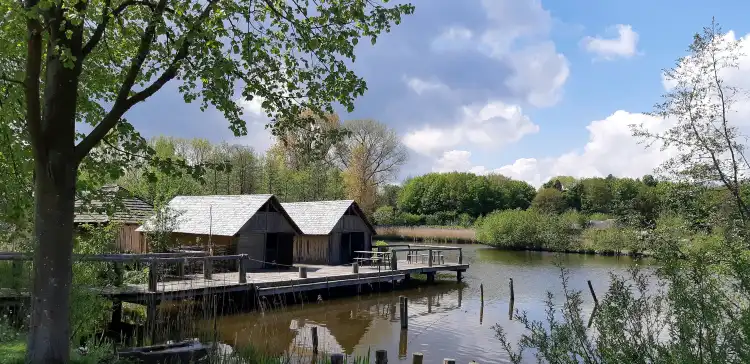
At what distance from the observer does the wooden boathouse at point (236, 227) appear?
2312cm

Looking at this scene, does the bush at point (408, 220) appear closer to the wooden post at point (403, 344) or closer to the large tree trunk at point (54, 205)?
the wooden post at point (403, 344)

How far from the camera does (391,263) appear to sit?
25.8m

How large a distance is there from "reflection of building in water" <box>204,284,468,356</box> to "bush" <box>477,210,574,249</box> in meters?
23.5

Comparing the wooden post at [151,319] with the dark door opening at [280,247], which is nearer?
the wooden post at [151,319]

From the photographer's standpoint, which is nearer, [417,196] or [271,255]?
[271,255]

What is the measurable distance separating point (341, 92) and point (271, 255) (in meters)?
19.2

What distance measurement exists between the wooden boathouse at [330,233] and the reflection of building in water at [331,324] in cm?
479

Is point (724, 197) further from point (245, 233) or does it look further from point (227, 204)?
point (227, 204)

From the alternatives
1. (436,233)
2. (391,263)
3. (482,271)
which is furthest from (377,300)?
(436,233)

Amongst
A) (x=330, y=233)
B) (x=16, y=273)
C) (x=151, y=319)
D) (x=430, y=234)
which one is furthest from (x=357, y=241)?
(x=430, y=234)

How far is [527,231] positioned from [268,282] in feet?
108

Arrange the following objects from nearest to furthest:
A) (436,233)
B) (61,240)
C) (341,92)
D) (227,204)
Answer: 1. (61,240)
2. (341,92)
3. (227,204)
4. (436,233)

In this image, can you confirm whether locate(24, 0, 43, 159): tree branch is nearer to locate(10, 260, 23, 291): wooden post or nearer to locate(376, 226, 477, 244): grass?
locate(10, 260, 23, 291): wooden post

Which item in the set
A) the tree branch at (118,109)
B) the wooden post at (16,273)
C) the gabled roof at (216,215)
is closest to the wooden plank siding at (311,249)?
the gabled roof at (216,215)
